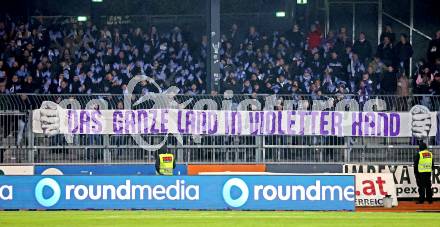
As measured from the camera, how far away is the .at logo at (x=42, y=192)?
2172cm

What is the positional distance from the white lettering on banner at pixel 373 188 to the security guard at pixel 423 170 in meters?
0.71

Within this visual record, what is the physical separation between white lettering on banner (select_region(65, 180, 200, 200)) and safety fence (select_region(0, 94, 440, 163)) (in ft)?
11.8

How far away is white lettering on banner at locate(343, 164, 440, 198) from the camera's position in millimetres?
25875

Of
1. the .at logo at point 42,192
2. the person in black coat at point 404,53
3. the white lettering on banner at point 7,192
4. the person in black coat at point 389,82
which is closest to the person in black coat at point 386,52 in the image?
the person in black coat at point 404,53

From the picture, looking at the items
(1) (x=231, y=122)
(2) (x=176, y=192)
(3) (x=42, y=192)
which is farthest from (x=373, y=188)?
(3) (x=42, y=192)

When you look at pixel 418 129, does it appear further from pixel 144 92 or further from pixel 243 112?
pixel 144 92

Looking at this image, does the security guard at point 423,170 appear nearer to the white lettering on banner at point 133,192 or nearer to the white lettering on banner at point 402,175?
the white lettering on banner at point 402,175

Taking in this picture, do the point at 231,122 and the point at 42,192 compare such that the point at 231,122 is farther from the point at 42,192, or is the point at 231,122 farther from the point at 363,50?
the point at 363,50

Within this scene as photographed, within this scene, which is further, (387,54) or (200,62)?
(200,62)

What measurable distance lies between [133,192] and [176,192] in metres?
0.95

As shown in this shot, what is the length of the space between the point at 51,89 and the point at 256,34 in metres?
6.63

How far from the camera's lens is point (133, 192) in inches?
863

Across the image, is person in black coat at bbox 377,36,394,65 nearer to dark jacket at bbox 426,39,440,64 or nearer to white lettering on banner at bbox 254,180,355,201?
dark jacket at bbox 426,39,440,64

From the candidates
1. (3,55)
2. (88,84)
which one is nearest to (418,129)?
(88,84)
